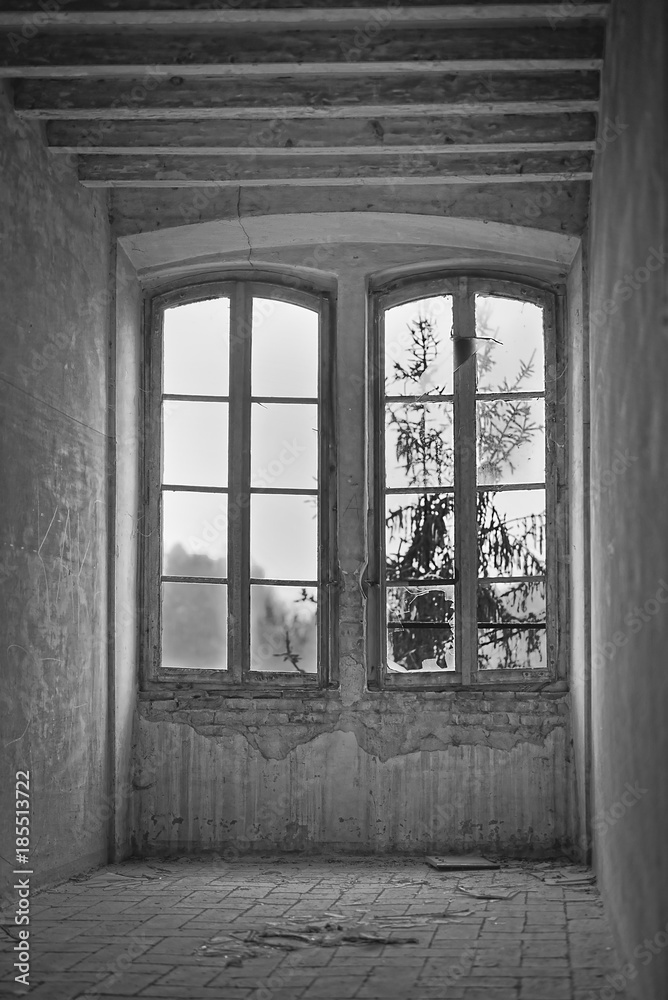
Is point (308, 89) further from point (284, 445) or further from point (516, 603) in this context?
point (516, 603)

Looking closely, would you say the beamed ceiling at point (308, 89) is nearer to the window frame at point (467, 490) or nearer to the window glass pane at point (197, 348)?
the window frame at point (467, 490)

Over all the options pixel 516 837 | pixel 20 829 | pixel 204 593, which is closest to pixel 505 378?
pixel 204 593

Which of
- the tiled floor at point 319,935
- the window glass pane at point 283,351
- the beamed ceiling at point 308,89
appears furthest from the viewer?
the window glass pane at point 283,351

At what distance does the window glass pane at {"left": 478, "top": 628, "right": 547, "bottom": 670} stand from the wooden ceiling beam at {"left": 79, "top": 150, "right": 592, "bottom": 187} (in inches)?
99.3

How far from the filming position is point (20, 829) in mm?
5012

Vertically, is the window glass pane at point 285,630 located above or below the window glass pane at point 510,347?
below

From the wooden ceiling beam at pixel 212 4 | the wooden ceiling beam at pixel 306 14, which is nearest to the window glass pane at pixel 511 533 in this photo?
the wooden ceiling beam at pixel 306 14

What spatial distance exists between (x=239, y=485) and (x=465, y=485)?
4.37 feet

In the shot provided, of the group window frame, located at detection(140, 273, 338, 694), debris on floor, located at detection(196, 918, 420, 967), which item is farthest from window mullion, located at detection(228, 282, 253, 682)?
debris on floor, located at detection(196, 918, 420, 967)

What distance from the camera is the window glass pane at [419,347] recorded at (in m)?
6.81

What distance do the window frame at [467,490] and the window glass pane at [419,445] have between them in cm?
5

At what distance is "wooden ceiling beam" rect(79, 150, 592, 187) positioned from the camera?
5949mm

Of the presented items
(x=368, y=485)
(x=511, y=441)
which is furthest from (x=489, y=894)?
(x=511, y=441)

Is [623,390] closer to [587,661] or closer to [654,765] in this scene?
[654,765]
